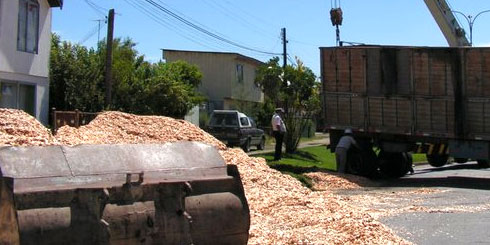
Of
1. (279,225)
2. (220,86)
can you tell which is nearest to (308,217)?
(279,225)

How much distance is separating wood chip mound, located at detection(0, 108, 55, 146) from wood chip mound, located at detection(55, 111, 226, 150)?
44cm

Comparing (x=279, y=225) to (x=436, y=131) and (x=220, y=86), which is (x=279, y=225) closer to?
(x=436, y=131)

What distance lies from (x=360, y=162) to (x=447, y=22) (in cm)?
704

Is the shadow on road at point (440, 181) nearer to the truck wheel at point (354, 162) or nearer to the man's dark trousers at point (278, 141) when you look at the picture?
the truck wheel at point (354, 162)

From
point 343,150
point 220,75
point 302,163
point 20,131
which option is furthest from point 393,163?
point 220,75

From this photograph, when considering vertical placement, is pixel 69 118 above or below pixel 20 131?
above

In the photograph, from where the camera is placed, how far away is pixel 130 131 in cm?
1172

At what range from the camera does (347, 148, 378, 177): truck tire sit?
20.1 meters

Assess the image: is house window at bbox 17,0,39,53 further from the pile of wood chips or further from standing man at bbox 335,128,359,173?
the pile of wood chips

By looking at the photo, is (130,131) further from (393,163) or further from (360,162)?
(393,163)

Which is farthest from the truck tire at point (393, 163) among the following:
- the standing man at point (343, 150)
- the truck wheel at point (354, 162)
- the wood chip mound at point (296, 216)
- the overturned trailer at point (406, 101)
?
the wood chip mound at point (296, 216)

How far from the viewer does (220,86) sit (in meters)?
47.6

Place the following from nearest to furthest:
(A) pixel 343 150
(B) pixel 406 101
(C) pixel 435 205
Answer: (C) pixel 435 205, (B) pixel 406 101, (A) pixel 343 150

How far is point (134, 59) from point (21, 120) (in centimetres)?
2362
